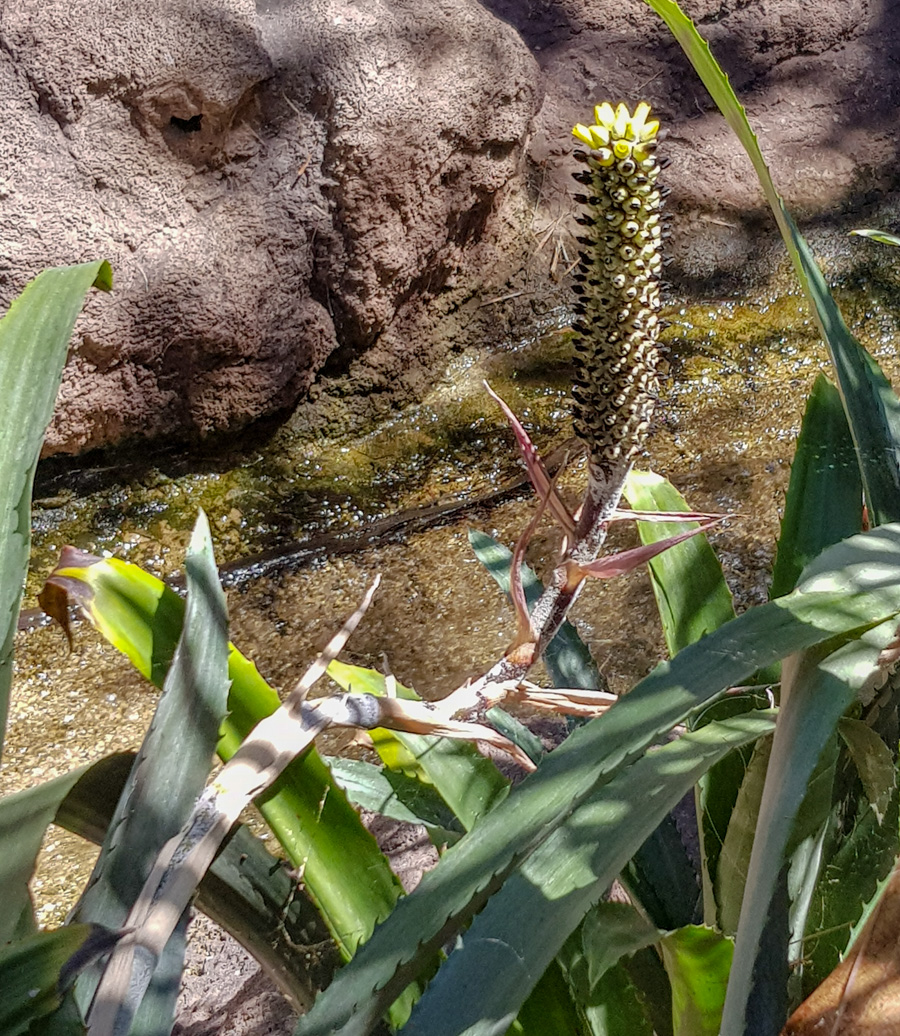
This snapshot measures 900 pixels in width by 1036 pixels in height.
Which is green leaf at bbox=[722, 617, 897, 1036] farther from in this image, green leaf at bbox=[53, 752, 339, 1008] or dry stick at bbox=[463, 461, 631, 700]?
green leaf at bbox=[53, 752, 339, 1008]

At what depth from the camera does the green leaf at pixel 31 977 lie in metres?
0.42

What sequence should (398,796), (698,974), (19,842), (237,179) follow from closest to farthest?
(19,842)
(698,974)
(398,796)
(237,179)

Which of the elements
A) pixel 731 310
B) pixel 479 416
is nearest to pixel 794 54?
pixel 731 310

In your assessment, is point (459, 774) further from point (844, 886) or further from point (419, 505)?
point (419, 505)

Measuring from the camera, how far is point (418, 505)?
2.18m

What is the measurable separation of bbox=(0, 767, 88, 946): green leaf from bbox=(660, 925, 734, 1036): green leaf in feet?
1.26

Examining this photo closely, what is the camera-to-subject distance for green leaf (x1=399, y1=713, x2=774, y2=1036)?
0.40m

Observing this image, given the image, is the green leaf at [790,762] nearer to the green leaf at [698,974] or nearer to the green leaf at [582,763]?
the green leaf at [582,763]

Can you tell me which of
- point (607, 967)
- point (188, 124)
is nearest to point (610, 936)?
point (607, 967)

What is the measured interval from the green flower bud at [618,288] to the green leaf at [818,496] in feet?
0.91

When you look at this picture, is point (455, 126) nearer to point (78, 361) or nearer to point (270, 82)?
point (270, 82)

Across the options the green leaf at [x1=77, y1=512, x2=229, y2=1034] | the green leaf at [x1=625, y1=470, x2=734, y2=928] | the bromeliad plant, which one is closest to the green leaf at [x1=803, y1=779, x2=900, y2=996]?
the bromeliad plant

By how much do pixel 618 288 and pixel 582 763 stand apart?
27 centimetres

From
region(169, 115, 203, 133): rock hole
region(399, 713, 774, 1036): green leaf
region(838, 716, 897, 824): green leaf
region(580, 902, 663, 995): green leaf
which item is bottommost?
region(580, 902, 663, 995): green leaf
